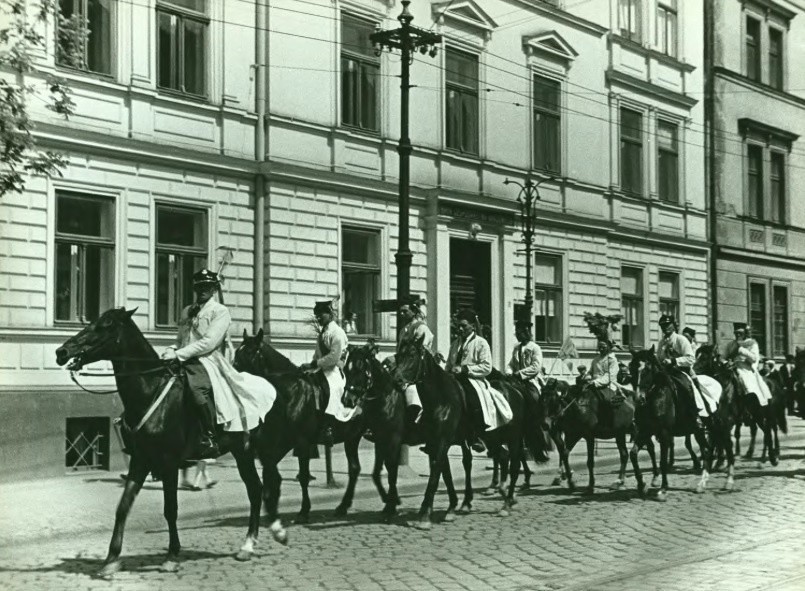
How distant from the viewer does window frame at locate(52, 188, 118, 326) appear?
17203mm

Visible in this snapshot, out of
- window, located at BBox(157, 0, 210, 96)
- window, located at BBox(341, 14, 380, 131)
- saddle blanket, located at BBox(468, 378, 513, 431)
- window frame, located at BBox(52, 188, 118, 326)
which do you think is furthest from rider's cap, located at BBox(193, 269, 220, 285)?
window, located at BBox(341, 14, 380, 131)

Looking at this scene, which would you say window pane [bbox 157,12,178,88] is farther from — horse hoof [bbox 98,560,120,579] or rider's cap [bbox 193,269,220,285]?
horse hoof [bbox 98,560,120,579]

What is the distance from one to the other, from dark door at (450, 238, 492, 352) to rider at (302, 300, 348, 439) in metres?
10.4

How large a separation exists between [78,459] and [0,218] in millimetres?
3817

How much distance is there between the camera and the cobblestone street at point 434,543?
359 inches

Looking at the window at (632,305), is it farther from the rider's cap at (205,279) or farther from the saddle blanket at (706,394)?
the rider's cap at (205,279)

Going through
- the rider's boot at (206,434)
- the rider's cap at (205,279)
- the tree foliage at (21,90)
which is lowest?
the rider's boot at (206,434)

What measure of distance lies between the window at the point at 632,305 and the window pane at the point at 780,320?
804 centimetres

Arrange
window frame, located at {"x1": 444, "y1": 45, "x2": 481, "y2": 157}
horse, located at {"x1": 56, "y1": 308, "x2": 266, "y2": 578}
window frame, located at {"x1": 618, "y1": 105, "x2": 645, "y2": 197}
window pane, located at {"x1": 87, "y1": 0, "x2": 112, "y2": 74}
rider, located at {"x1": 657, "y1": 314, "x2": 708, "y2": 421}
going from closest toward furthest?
horse, located at {"x1": 56, "y1": 308, "x2": 266, "y2": 578} → rider, located at {"x1": 657, "y1": 314, "x2": 708, "y2": 421} → window pane, located at {"x1": 87, "y1": 0, "x2": 112, "y2": 74} → window frame, located at {"x1": 444, "y1": 45, "x2": 481, "y2": 157} → window frame, located at {"x1": 618, "y1": 105, "x2": 645, "y2": 197}

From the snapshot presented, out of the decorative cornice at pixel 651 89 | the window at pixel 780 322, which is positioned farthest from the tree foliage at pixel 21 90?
the window at pixel 780 322

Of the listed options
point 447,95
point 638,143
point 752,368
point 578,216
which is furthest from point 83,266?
point 638,143

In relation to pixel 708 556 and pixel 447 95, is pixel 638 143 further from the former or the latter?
pixel 708 556

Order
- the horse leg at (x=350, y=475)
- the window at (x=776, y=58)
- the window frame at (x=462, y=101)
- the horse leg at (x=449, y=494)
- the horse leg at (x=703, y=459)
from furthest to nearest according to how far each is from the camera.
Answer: the window at (x=776, y=58)
the window frame at (x=462, y=101)
the horse leg at (x=703, y=459)
the horse leg at (x=350, y=475)
the horse leg at (x=449, y=494)

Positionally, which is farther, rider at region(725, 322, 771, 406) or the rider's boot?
rider at region(725, 322, 771, 406)
